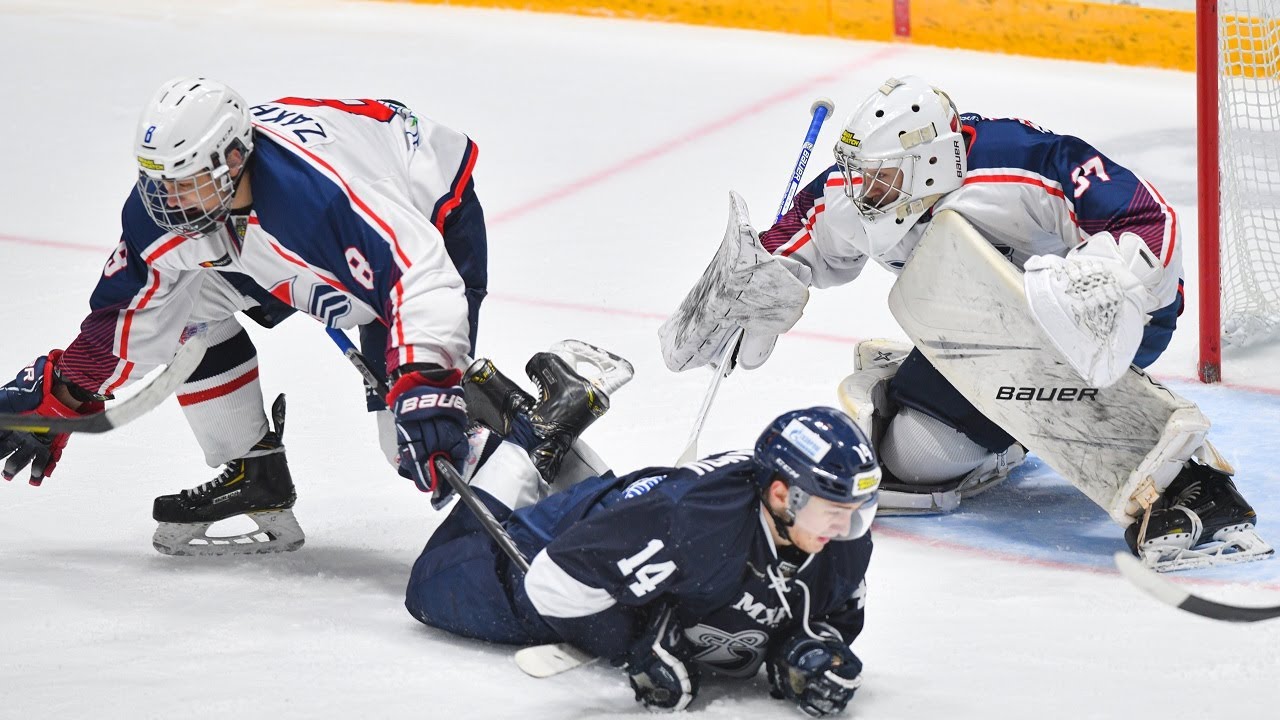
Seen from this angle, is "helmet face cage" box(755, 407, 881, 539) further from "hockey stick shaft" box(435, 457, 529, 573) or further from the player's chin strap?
"hockey stick shaft" box(435, 457, 529, 573)

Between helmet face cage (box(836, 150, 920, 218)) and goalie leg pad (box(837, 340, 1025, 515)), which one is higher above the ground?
helmet face cage (box(836, 150, 920, 218))

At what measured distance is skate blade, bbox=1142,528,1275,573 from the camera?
11.4 ft

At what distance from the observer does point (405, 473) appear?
3.24 m

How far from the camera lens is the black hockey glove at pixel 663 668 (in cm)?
276

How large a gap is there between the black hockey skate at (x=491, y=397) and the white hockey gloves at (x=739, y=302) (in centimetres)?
46

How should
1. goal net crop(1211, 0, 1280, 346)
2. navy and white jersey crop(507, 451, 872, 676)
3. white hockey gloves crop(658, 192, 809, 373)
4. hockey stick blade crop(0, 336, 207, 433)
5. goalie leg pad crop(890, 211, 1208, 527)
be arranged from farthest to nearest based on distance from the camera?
goal net crop(1211, 0, 1280, 346), white hockey gloves crop(658, 192, 809, 373), goalie leg pad crop(890, 211, 1208, 527), hockey stick blade crop(0, 336, 207, 433), navy and white jersey crop(507, 451, 872, 676)

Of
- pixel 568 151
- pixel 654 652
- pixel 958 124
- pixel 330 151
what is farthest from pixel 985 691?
pixel 568 151

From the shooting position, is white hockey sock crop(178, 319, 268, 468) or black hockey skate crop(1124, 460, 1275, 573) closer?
black hockey skate crop(1124, 460, 1275, 573)

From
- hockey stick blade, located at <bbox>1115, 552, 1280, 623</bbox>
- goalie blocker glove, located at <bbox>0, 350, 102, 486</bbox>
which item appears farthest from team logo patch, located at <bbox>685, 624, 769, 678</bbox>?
goalie blocker glove, located at <bbox>0, 350, 102, 486</bbox>

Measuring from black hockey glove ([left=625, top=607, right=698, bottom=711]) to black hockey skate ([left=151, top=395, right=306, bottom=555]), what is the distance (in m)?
1.19

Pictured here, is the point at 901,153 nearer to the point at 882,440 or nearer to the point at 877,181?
the point at 877,181

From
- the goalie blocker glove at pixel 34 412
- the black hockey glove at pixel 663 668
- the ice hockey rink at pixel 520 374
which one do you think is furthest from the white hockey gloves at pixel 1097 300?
the goalie blocker glove at pixel 34 412

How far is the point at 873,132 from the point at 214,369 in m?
1.47

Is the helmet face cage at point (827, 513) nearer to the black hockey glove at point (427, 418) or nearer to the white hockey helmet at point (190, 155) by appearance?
the black hockey glove at point (427, 418)
